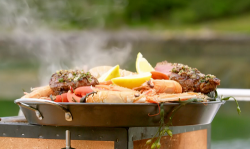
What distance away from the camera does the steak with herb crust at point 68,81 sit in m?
1.47

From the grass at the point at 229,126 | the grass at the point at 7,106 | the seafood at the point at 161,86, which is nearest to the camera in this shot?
the seafood at the point at 161,86

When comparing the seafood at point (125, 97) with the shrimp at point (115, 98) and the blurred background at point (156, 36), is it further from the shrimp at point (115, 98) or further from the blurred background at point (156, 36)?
the blurred background at point (156, 36)

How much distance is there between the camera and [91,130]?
1.34m

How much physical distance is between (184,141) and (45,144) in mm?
724

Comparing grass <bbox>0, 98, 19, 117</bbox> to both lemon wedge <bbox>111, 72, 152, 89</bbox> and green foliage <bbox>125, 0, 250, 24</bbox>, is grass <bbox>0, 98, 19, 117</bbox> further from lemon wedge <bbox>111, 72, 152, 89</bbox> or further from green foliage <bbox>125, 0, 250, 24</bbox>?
green foliage <bbox>125, 0, 250, 24</bbox>

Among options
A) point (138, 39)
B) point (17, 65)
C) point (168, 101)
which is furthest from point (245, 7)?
point (168, 101)

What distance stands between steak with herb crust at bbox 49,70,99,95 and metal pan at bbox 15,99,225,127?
18 centimetres

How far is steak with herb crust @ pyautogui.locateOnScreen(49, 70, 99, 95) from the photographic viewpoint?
1.47 m

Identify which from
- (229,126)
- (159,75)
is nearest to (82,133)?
(159,75)

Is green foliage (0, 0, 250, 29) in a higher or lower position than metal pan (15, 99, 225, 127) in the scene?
higher

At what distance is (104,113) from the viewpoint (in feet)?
4.09

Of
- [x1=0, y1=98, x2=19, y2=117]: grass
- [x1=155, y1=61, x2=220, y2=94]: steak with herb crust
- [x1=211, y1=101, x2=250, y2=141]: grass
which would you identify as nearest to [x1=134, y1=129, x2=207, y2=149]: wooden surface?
[x1=155, y1=61, x2=220, y2=94]: steak with herb crust

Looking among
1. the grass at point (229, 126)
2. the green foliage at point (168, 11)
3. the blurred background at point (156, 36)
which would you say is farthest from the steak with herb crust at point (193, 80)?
the green foliage at point (168, 11)

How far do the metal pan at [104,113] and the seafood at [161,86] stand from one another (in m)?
0.18
